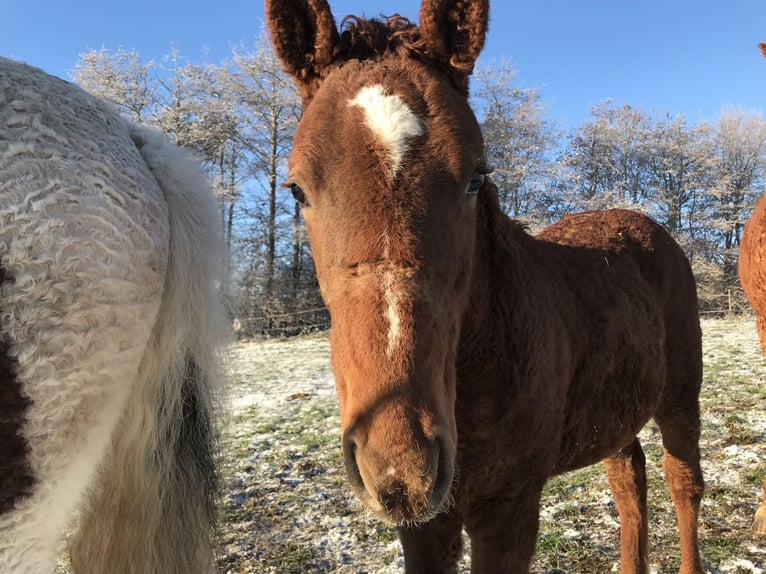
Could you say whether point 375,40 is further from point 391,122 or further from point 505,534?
point 505,534

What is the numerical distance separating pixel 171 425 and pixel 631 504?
2.90 metres

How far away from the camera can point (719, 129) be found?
25438mm

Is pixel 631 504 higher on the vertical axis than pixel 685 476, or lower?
lower

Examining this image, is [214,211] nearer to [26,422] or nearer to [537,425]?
[26,422]

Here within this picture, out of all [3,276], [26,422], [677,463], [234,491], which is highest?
[3,276]

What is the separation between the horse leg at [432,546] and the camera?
6.56 ft

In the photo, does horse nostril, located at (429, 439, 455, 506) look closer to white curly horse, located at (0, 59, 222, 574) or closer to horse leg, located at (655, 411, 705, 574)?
white curly horse, located at (0, 59, 222, 574)


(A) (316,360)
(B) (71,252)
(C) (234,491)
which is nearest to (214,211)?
(B) (71,252)

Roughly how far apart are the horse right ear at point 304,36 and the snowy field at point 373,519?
3.88 feet

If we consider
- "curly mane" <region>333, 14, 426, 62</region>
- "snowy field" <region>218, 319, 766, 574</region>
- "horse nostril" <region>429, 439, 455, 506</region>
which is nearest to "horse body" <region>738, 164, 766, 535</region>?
"snowy field" <region>218, 319, 766, 574</region>

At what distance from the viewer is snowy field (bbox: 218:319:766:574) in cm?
320

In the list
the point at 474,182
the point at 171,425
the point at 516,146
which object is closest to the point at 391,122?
the point at 474,182

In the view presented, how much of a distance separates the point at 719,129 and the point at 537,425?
3047cm

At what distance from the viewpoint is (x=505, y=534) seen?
182 cm
